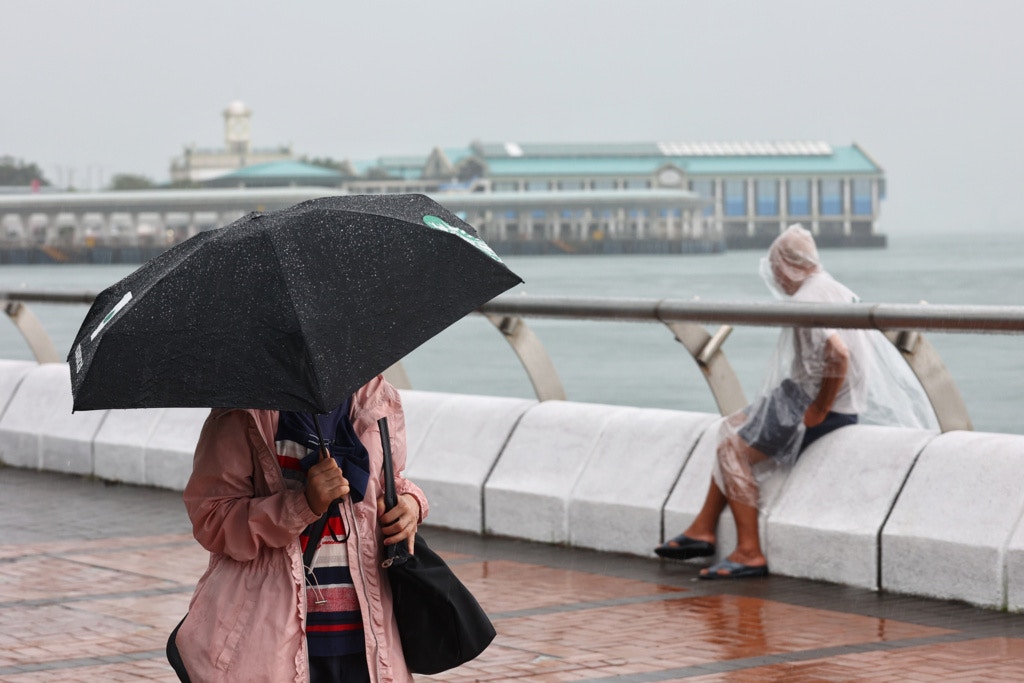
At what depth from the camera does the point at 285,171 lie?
5340 inches

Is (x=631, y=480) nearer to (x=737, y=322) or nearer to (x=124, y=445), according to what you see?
(x=737, y=322)

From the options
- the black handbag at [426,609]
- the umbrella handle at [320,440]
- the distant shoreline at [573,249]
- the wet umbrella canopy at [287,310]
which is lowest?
the distant shoreline at [573,249]

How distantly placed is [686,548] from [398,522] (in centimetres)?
381

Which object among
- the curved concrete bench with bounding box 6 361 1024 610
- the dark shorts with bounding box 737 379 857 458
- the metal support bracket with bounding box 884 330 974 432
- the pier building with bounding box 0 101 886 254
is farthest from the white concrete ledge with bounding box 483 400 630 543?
the pier building with bounding box 0 101 886 254

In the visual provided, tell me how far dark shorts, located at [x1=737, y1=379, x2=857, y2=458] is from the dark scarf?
12.3ft

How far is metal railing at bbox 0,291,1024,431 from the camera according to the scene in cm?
631

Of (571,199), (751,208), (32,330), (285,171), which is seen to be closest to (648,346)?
(32,330)

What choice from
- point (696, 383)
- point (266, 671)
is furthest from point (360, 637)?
point (696, 383)

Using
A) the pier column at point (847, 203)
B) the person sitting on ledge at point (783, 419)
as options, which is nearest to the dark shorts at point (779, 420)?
the person sitting on ledge at point (783, 419)

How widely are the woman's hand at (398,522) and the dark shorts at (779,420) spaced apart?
12.1ft

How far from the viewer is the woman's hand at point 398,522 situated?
10.9 feet

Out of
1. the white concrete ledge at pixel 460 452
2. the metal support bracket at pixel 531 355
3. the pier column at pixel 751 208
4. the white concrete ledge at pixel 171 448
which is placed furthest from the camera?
the pier column at pixel 751 208

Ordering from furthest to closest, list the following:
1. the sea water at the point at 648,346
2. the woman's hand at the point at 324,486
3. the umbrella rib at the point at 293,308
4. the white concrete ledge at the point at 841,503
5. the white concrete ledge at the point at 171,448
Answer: the sea water at the point at 648,346 < the white concrete ledge at the point at 171,448 < the white concrete ledge at the point at 841,503 < the woman's hand at the point at 324,486 < the umbrella rib at the point at 293,308

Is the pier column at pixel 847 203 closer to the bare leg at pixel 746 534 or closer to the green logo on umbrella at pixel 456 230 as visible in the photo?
the bare leg at pixel 746 534
